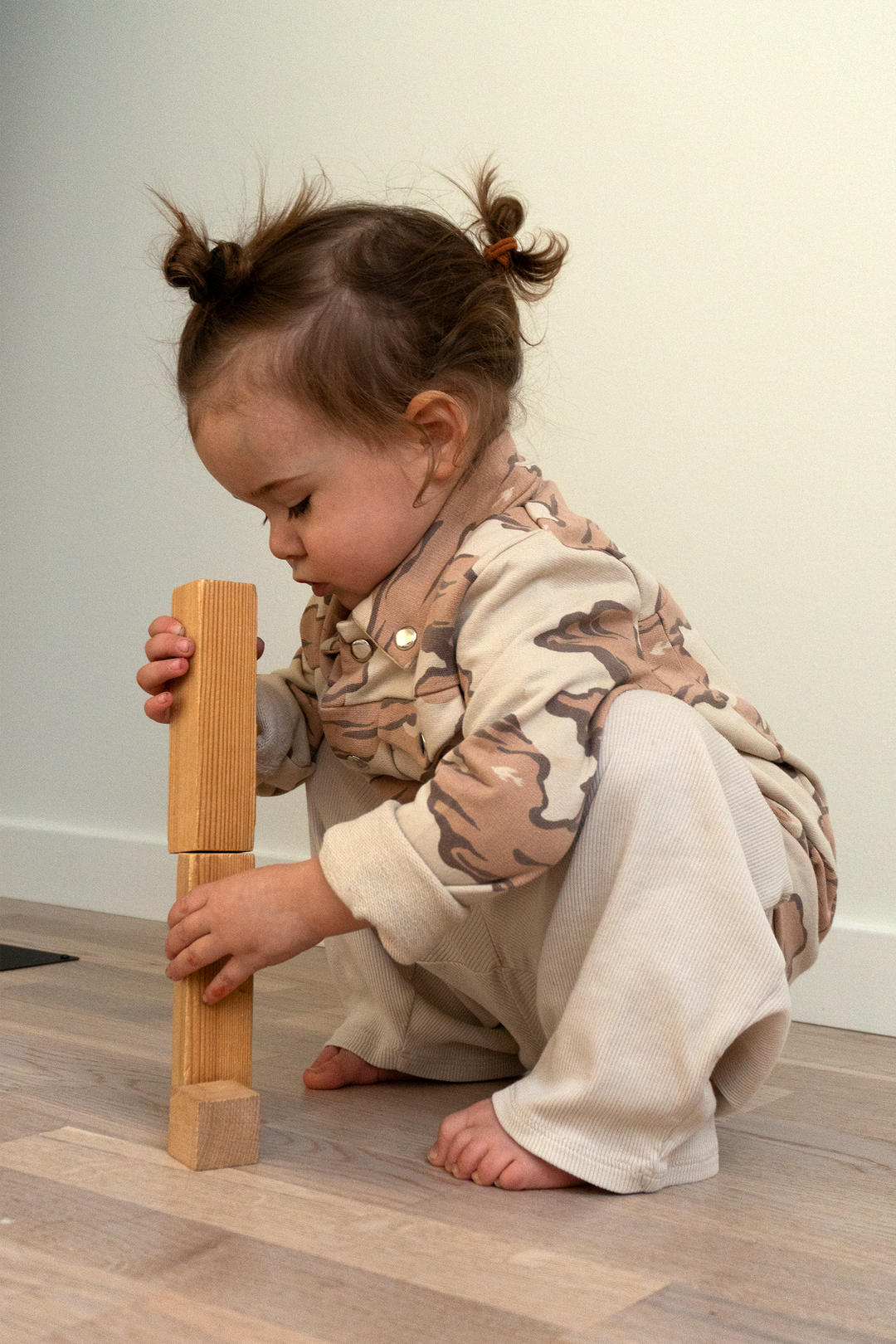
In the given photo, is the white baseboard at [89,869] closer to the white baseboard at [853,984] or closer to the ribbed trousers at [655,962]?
the white baseboard at [853,984]

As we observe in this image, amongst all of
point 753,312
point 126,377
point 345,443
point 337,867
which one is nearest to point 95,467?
Answer: point 126,377

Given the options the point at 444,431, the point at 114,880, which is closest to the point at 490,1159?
the point at 444,431

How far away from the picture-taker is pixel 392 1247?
57cm

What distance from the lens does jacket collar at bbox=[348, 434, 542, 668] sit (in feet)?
2.56

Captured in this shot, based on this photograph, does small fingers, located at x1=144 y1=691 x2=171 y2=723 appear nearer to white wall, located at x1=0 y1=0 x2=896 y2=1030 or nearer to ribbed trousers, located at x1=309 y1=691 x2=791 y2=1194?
ribbed trousers, located at x1=309 y1=691 x2=791 y2=1194

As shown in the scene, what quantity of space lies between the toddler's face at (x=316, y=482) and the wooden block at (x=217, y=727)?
10 centimetres

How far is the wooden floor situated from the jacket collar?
309mm

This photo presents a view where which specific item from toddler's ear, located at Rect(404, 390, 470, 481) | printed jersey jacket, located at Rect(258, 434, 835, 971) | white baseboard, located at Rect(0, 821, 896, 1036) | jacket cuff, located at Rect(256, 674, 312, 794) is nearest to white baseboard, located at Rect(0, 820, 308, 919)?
white baseboard, located at Rect(0, 821, 896, 1036)

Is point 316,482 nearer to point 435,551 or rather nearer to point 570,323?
point 435,551

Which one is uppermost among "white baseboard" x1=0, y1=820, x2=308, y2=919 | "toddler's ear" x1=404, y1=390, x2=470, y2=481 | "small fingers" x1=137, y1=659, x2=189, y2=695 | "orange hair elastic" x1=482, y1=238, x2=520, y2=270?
"orange hair elastic" x1=482, y1=238, x2=520, y2=270

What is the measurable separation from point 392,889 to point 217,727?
133 mm

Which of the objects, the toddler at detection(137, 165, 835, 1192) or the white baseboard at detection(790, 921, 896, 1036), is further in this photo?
the white baseboard at detection(790, 921, 896, 1036)

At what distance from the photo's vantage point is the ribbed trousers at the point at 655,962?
0.66 metres

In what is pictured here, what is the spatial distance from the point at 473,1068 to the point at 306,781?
0.25 meters
